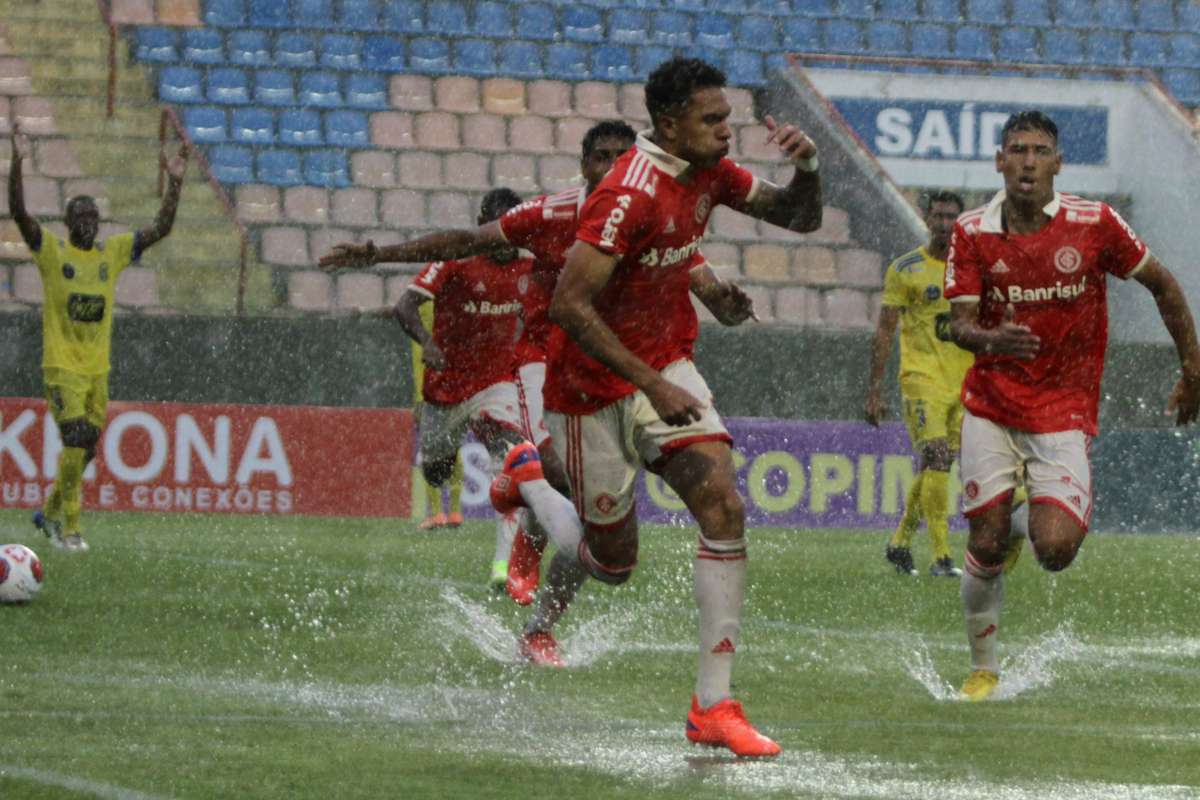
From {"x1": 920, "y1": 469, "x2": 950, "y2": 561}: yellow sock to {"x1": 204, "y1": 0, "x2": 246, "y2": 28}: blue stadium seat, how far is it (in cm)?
1087

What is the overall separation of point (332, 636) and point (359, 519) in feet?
26.0

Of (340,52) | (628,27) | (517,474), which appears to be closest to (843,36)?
(628,27)

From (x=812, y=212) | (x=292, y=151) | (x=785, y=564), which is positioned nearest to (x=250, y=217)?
(x=292, y=151)

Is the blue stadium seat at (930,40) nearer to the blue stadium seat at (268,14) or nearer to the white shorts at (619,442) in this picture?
the blue stadium seat at (268,14)

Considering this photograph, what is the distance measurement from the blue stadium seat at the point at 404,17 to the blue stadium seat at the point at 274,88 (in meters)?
1.20

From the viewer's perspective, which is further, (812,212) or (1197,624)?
(1197,624)

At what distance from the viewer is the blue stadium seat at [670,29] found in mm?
23141

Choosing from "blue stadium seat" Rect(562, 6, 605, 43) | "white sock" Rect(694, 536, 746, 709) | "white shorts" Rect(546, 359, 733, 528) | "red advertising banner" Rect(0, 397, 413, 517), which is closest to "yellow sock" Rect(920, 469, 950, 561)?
"red advertising banner" Rect(0, 397, 413, 517)

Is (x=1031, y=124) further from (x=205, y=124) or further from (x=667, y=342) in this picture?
(x=205, y=124)

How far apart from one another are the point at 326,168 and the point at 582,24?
3.20 meters

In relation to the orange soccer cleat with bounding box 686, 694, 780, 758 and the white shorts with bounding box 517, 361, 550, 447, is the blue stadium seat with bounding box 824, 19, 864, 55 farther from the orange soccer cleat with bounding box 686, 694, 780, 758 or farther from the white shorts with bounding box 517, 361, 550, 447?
the orange soccer cleat with bounding box 686, 694, 780, 758

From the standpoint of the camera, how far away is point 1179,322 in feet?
25.2

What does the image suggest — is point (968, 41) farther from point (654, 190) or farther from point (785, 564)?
point (654, 190)

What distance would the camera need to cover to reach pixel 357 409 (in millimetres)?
17406
